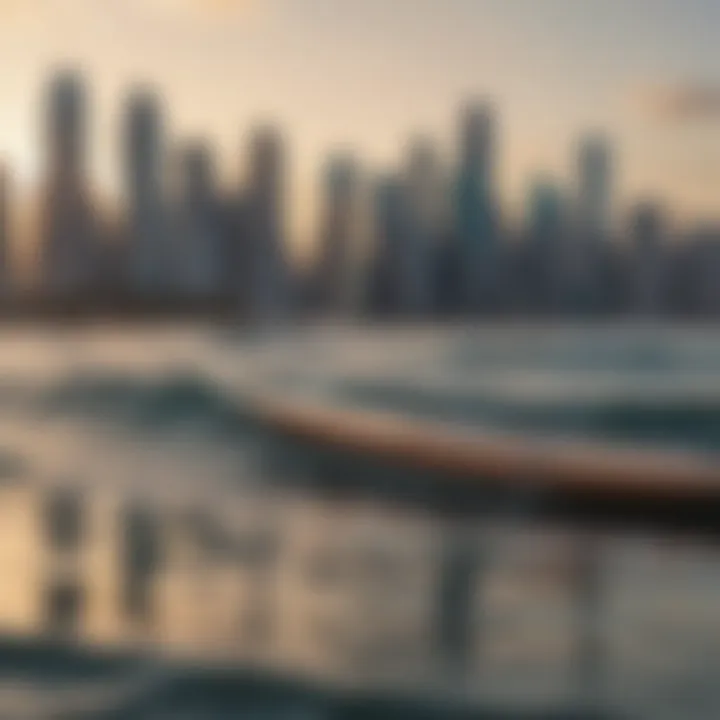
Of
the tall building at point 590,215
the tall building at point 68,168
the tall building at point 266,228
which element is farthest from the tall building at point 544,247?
the tall building at point 68,168

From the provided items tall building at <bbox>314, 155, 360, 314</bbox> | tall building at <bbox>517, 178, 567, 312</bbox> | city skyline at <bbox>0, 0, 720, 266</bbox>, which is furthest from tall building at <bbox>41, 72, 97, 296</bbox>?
tall building at <bbox>517, 178, 567, 312</bbox>

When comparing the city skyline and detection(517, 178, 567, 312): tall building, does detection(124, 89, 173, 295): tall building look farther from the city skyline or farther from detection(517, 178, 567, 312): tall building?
detection(517, 178, 567, 312): tall building

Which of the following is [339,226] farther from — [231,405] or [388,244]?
[231,405]

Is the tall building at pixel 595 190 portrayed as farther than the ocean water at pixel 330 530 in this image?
Yes

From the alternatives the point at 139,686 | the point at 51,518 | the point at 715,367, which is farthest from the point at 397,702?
the point at 715,367

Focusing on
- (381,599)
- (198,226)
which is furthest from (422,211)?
(381,599)

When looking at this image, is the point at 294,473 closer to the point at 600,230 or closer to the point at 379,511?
the point at 379,511

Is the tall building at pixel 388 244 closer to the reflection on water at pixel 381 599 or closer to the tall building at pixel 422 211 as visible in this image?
the tall building at pixel 422 211
